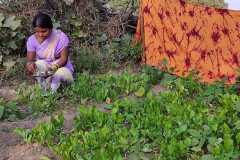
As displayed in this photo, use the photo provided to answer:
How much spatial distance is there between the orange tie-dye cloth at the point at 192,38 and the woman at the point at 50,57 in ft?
4.00

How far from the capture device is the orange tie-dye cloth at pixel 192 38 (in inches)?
235

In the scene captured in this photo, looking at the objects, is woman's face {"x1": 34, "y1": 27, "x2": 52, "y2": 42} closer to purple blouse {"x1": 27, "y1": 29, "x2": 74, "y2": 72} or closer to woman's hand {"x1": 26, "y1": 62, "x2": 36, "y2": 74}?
purple blouse {"x1": 27, "y1": 29, "x2": 74, "y2": 72}

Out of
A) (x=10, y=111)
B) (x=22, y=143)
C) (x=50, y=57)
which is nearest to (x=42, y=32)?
(x=50, y=57)

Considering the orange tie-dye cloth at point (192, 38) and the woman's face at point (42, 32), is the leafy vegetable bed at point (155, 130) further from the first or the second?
the woman's face at point (42, 32)

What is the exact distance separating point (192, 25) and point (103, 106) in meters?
1.59

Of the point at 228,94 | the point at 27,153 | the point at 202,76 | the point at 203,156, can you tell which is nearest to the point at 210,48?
the point at 202,76

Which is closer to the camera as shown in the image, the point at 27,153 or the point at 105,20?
the point at 27,153

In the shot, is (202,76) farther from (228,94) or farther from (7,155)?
(7,155)

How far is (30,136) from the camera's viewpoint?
456 cm

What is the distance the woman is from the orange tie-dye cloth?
1.22 metres

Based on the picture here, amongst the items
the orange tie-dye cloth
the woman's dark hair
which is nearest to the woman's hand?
the woman's dark hair

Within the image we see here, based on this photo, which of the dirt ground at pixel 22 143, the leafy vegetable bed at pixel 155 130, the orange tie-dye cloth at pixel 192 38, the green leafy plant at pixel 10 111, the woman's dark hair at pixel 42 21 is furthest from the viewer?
the orange tie-dye cloth at pixel 192 38

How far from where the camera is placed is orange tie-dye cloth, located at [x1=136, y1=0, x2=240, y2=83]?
19.6 ft

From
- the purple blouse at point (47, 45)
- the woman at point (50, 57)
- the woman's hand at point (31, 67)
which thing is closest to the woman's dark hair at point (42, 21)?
the woman at point (50, 57)
